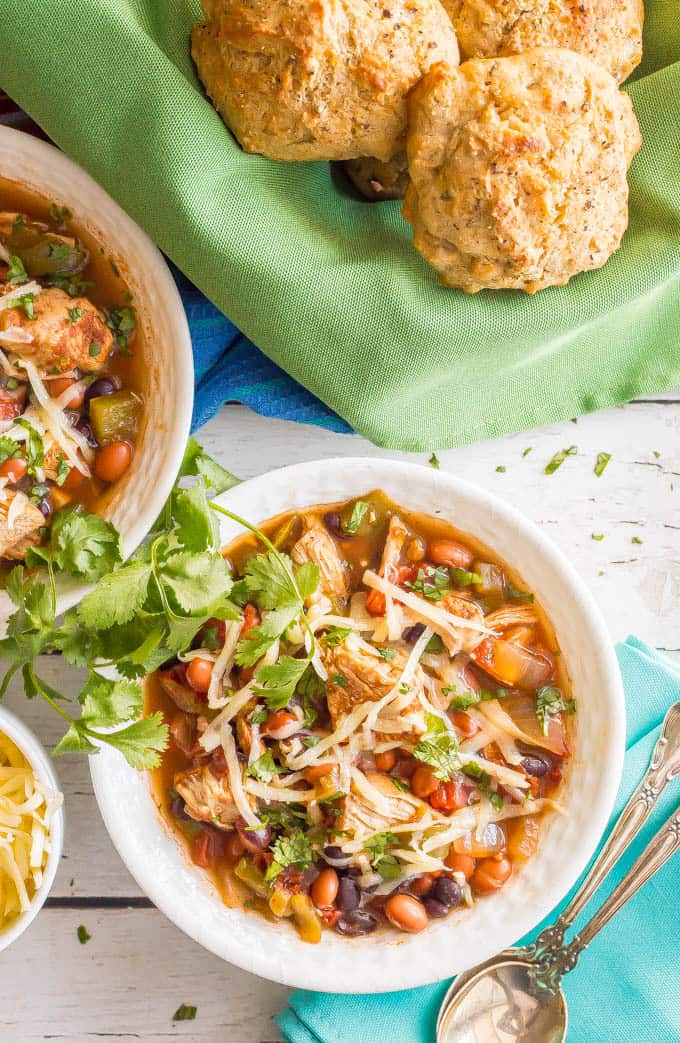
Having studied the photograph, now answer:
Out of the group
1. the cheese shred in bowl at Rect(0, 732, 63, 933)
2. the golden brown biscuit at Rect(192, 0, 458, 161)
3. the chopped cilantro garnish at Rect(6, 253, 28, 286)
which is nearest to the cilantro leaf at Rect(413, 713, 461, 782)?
the cheese shred in bowl at Rect(0, 732, 63, 933)

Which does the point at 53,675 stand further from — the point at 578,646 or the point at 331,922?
the point at 578,646

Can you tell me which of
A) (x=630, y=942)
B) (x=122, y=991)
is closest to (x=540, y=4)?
(x=630, y=942)

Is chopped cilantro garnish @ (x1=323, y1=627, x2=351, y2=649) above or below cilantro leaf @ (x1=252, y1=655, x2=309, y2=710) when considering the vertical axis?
below

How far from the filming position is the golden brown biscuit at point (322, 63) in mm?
2336

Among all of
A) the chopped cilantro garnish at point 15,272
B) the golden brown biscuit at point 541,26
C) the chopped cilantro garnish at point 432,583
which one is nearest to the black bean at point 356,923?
the chopped cilantro garnish at point 432,583

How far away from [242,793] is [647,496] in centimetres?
191

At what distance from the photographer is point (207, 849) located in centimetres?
330

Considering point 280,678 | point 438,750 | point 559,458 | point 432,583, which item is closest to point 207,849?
point 280,678

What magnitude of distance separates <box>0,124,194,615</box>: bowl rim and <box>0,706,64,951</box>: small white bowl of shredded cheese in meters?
0.52

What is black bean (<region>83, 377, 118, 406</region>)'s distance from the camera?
3.13m

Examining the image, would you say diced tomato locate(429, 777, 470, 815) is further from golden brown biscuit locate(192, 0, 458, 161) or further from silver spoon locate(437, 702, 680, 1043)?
golden brown biscuit locate(192, 0, 458, 161)

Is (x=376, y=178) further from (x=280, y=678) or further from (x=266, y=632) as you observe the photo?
(x=280, y=678)

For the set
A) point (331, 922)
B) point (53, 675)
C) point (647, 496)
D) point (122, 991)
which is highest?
point (53, 675)

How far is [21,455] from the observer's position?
3.03 meters
